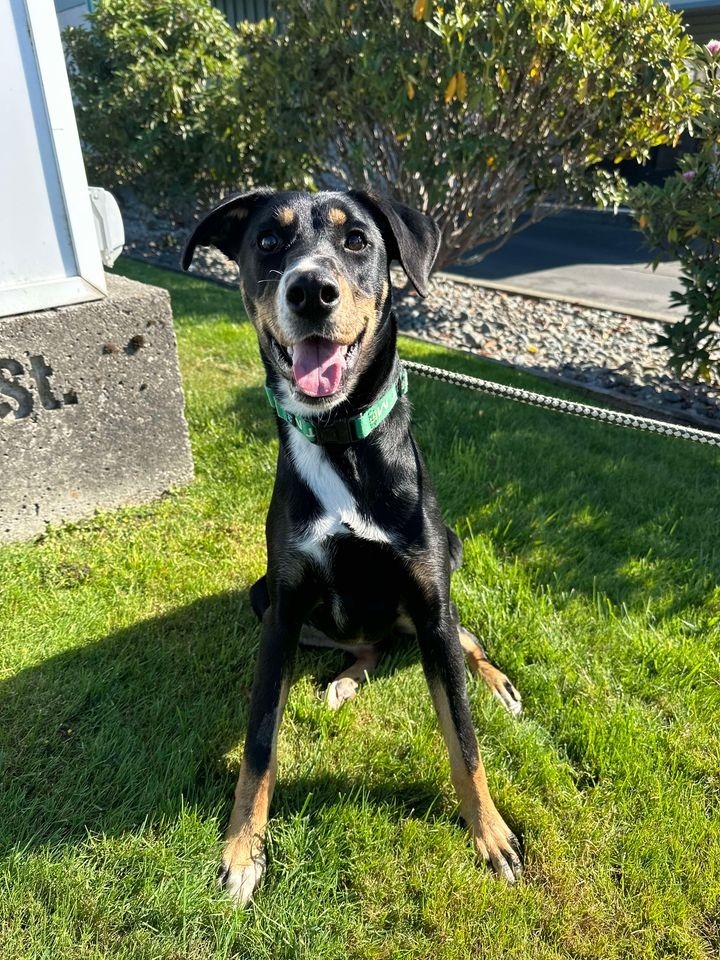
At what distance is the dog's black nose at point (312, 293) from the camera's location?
183cm

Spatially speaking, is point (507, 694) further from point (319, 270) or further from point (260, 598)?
point (319, 270)

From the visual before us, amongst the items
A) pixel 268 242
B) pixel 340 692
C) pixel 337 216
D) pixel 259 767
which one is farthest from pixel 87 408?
pixel 259 767

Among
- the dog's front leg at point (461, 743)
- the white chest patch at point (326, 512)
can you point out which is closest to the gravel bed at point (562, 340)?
the white chest patch at point (326, 512)

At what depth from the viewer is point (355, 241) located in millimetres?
2207

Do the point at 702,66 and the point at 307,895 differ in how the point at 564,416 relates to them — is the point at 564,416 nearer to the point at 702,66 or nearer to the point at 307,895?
the point at 702,66

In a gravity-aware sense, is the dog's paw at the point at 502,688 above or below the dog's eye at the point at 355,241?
below

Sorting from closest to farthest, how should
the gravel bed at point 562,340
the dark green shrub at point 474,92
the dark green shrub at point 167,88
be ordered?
1. the dark green shrub at point 474,92
2. the gravel bed at point 562,340
3. the dark green shrub at point 167,88

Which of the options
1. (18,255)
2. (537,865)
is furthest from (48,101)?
(537,865)

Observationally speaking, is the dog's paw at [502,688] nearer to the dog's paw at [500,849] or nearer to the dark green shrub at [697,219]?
the dog's paw at [500,849]

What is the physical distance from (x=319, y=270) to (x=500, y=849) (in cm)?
171

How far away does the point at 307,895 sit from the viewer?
1.82 m

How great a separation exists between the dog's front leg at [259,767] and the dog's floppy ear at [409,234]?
46.6 inches

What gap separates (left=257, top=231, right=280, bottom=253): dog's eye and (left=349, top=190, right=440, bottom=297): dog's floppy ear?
335 millimetres

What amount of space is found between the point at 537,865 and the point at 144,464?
269cm
